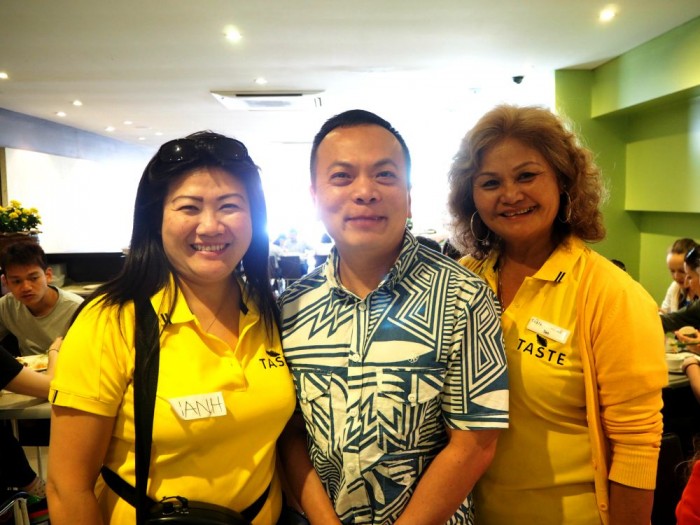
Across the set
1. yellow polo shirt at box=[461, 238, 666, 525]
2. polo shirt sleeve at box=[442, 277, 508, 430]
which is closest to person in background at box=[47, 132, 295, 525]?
polo shirt sleeve at box=[442, 277, 508, 430]

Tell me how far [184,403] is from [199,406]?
3cm

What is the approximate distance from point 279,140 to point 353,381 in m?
12.1

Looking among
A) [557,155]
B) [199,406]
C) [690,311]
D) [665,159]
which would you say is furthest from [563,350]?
[665,159]

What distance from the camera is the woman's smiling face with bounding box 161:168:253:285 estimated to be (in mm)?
1144

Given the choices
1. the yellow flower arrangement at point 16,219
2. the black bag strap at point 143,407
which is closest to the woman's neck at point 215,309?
the black bag strap at point 143,407

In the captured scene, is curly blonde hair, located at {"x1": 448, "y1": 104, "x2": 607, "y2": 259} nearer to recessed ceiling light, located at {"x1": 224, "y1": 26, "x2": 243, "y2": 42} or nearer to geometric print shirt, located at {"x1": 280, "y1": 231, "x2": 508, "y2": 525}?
geometric print shirt, located at {"x1": 280, "y1": 231, "x2": 508, "y2": 525}

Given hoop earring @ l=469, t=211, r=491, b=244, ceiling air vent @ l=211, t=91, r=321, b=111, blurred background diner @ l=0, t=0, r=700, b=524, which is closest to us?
hoop earring @ l=469, t=211, r=491, b=244

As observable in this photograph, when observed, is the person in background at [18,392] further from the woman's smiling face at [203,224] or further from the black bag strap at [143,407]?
the woman's smiling face at [203,224]

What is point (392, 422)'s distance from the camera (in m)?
1.04

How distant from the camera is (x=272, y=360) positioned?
1198 mm

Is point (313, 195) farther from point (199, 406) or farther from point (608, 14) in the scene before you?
point (608, 14)

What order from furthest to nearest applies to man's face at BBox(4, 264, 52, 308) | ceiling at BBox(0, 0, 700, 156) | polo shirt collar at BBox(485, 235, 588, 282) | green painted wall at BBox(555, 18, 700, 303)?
green painted wall at BBox(555, 18, 700, 303) → ceiling at BBox(0, 0, 700, 156) → man's face at BBox(4, 264, 52, 308) → polo shirt collar at BBox(485, 235, 588, 282)

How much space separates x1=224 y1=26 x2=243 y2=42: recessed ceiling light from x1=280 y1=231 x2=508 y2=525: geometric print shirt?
13.5ft

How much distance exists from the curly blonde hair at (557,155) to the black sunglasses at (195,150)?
26.3 inches
